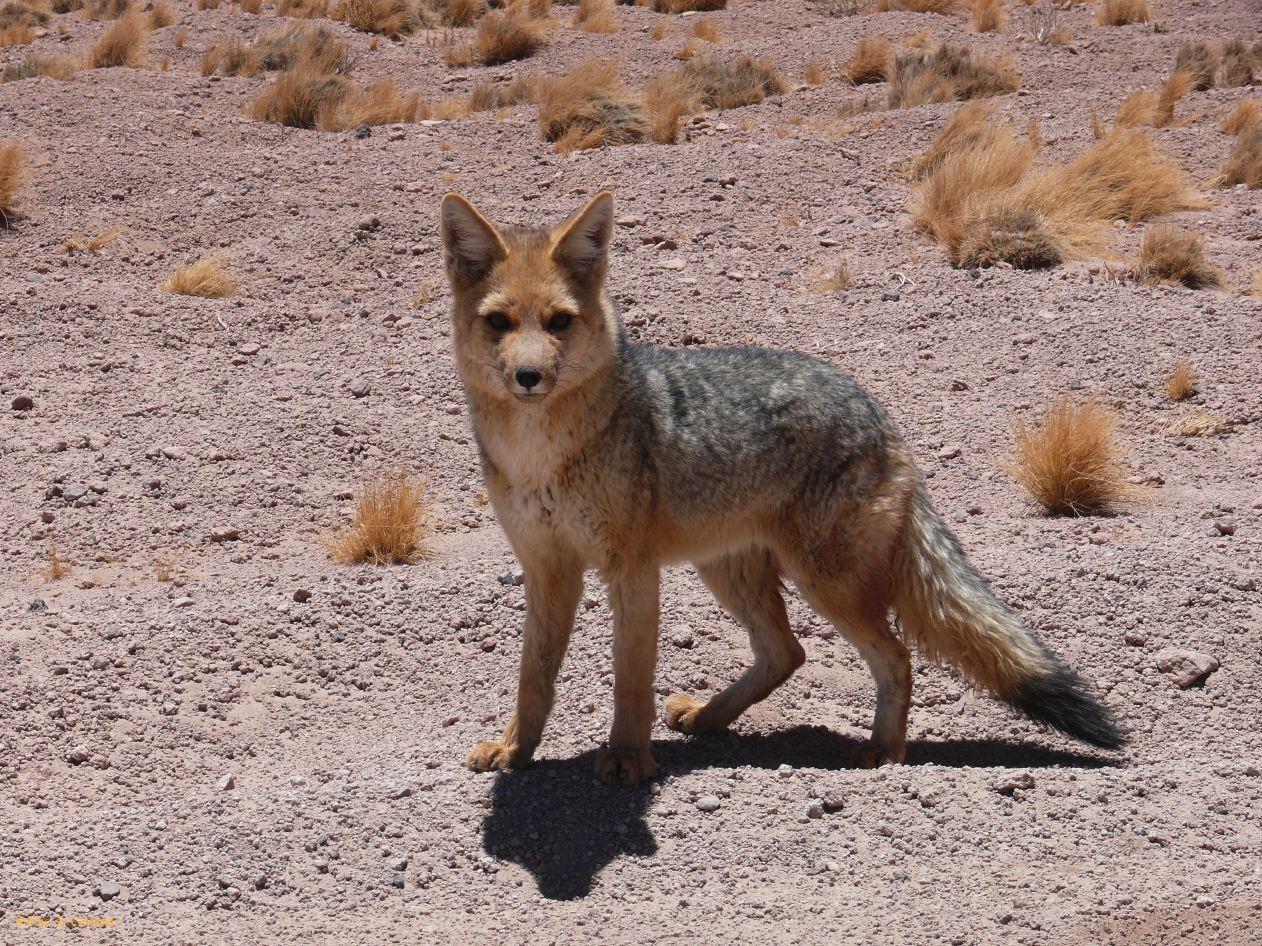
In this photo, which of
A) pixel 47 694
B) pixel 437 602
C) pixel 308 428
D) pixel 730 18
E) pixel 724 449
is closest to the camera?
pixel 724 449

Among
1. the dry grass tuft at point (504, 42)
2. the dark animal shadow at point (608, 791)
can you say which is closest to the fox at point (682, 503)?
the dark animal shadow at point (608, 791)

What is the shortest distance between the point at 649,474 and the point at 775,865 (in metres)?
1.43

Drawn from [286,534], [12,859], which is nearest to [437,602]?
[286,534]

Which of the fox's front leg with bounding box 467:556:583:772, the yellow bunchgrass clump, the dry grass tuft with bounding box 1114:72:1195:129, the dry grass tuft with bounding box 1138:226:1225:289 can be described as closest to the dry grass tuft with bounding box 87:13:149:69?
the yellow bunchgrass clump

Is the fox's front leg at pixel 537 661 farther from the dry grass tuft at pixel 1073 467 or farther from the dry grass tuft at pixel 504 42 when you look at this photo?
the dry grass tuft at pixel 504 42

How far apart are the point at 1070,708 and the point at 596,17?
64.6ft

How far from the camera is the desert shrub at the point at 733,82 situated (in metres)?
16.9

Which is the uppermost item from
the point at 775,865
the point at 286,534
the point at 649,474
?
the point at 649,474

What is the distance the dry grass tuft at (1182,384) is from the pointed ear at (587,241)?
17.5 feet

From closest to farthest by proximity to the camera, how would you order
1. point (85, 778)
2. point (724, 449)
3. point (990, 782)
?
1. point (990, 782)
2. point (724, 449)
3. point (85, 778)

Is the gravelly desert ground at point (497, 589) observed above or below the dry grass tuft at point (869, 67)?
below

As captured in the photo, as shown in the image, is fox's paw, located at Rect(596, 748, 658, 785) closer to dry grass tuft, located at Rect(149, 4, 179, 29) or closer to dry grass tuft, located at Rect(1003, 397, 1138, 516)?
dry grass tuft, located at Rect(1003, 397, 1138, 516)

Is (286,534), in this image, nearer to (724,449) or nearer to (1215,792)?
(724,449)

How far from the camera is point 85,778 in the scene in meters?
5.63
